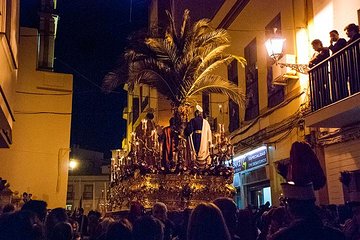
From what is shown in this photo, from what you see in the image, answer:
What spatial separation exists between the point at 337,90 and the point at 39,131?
51.8 feet

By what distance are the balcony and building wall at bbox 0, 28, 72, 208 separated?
14154mm

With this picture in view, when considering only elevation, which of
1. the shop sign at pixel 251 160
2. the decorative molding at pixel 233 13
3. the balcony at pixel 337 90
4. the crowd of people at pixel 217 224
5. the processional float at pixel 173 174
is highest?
the decorative molding at pixel 233 13

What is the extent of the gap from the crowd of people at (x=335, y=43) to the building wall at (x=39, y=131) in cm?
1426

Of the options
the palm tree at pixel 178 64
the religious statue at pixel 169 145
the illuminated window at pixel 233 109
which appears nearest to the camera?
the religious statue at pixel 169 145

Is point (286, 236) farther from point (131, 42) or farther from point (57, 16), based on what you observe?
point (57, 16)

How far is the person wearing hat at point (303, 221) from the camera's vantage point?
12.7 feet

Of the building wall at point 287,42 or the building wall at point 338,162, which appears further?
the building wall at point 287,42

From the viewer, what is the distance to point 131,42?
1537 centimetres

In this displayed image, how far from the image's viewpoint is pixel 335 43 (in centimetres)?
1130

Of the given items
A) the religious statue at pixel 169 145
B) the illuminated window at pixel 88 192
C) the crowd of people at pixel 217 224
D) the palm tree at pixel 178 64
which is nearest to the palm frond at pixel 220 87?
the palm tree at pixel 178 64

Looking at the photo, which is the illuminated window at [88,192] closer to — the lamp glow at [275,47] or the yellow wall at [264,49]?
the yellow wall at [264,49]

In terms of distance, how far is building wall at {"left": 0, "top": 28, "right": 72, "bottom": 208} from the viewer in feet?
72.7

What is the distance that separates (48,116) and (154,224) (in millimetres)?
19111

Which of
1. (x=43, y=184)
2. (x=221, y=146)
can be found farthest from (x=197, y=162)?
(x=43, y=184)
